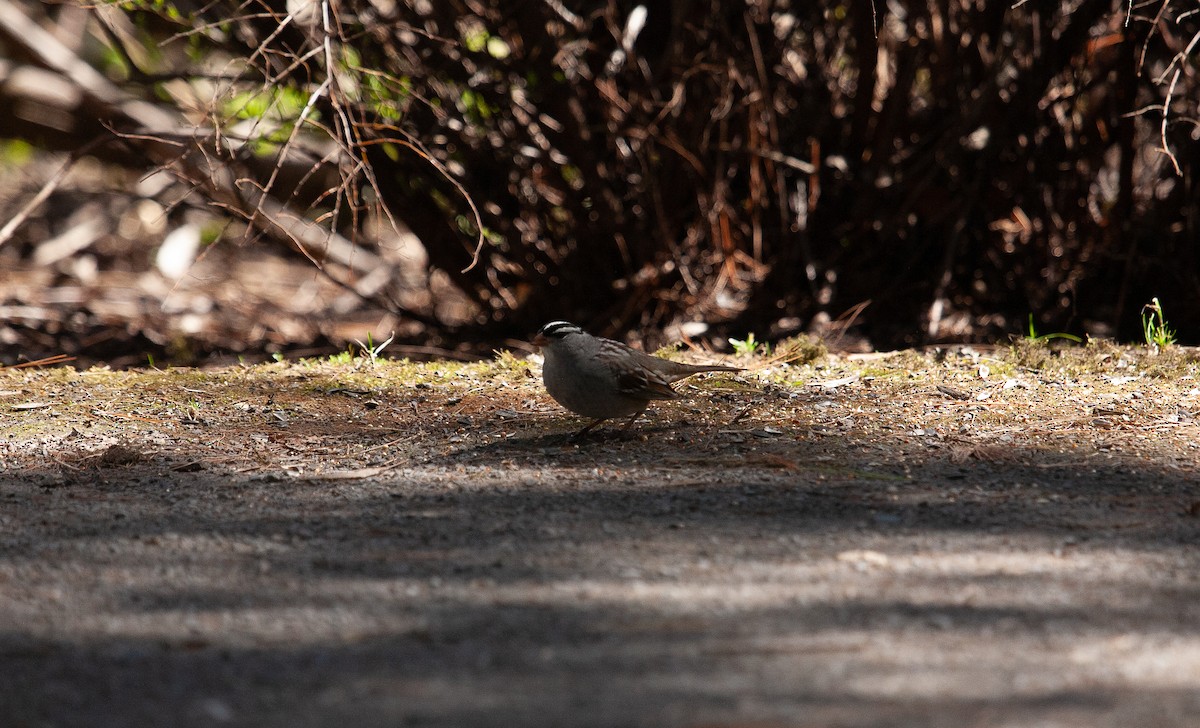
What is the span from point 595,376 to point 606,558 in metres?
1.14

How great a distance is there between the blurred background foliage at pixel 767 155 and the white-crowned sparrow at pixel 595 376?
1.65 metres

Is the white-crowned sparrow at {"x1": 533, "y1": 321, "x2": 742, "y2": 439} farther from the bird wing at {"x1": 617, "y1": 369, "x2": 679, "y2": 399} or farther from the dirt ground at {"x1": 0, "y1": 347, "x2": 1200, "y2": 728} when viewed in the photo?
the dirt ground at {"x1": 0, "y1": 347, "x2": 1200, "y2": 728}

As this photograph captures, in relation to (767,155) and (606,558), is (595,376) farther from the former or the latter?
(767,155)

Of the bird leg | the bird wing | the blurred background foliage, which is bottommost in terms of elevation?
the bird leg

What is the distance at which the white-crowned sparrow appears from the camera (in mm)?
3855

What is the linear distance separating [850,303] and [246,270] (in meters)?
6.62

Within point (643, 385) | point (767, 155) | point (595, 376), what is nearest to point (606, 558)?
point (595, 376)

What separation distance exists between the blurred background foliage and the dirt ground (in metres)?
1.71

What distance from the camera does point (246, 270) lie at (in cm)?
1127

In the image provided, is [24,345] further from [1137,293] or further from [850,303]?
Answer: [1137,293]

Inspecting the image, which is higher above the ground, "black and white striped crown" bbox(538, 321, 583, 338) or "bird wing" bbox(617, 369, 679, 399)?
"black and white striped crown" bbox(538, 321, 583, 338)

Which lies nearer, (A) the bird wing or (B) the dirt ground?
(B) the dirt ground

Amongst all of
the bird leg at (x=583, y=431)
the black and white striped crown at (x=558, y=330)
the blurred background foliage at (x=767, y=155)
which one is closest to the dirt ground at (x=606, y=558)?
the bird leg at (x=583, y=431)

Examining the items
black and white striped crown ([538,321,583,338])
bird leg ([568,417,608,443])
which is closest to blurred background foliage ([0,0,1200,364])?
black and white striped crown ([538,321,583,338])
